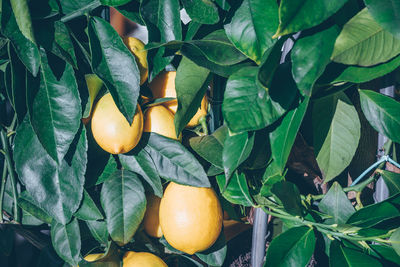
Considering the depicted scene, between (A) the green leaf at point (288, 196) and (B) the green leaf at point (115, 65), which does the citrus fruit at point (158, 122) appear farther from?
(A) the green leaf at point (288, 196)

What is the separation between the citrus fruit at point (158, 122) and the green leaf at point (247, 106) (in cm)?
18

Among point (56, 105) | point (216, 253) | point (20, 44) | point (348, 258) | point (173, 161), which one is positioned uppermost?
point (20, 44)

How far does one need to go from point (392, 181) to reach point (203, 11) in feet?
1.34

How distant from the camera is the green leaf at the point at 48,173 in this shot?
0.60 meters

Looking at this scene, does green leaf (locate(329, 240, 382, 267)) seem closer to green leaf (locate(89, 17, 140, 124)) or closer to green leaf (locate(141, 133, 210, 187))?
green leaf (locate(141, 133, 210, 187))

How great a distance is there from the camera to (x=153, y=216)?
71cm

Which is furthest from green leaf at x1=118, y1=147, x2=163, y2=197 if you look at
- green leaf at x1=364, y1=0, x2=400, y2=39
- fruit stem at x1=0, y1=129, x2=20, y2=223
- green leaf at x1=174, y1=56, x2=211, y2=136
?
green leaf at x1=364, y1=0, x2=400, y2=39

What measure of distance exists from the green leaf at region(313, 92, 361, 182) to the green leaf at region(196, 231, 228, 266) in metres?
0.26

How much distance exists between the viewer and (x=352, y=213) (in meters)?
0.59

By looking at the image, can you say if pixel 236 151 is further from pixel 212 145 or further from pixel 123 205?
pixel 123 205

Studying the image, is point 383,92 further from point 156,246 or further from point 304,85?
point 156,246

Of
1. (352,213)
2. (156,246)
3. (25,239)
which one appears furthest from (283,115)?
(25,239)

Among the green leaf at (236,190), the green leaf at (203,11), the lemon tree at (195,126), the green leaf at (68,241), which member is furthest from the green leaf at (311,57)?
the green leaf at (68,241)

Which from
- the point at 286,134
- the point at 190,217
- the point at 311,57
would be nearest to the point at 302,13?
the point at 311,57
